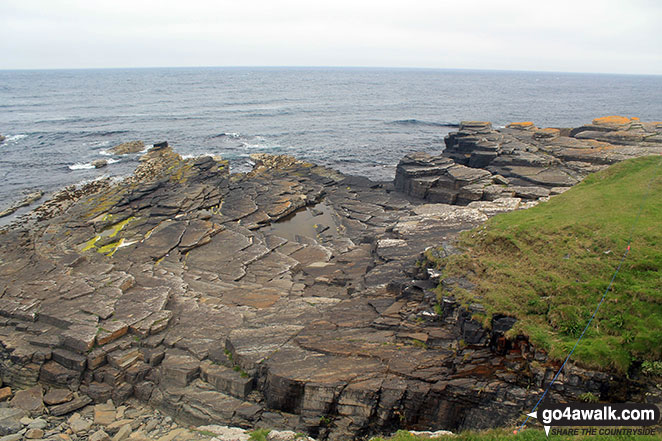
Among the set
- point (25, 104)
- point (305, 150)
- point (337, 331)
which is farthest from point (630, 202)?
point (25, 104)

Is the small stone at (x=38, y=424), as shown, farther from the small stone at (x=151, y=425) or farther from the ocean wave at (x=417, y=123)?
the ocean wave at (x=417, y=123)

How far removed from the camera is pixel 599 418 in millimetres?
10180

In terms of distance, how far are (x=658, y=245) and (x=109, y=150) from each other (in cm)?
6973

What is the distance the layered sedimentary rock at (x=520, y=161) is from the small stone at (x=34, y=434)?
29.4m

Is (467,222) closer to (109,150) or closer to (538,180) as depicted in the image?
(538,180)

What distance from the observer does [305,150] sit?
216 feet

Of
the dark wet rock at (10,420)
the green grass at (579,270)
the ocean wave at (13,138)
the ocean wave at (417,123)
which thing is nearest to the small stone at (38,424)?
the dark wet rock at (10,420)

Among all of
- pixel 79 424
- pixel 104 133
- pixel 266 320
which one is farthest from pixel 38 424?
pixel 104 133

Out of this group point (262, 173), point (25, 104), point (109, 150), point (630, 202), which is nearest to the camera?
point (630, 202)

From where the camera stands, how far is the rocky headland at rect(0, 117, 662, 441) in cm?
1259

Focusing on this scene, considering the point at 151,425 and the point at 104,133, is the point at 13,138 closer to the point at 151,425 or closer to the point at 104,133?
the point at 104,133

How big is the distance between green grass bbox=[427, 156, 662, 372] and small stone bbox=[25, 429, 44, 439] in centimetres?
1451

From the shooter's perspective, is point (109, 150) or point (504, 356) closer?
point (504, 356)

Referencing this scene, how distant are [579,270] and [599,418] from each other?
5.37 metres
